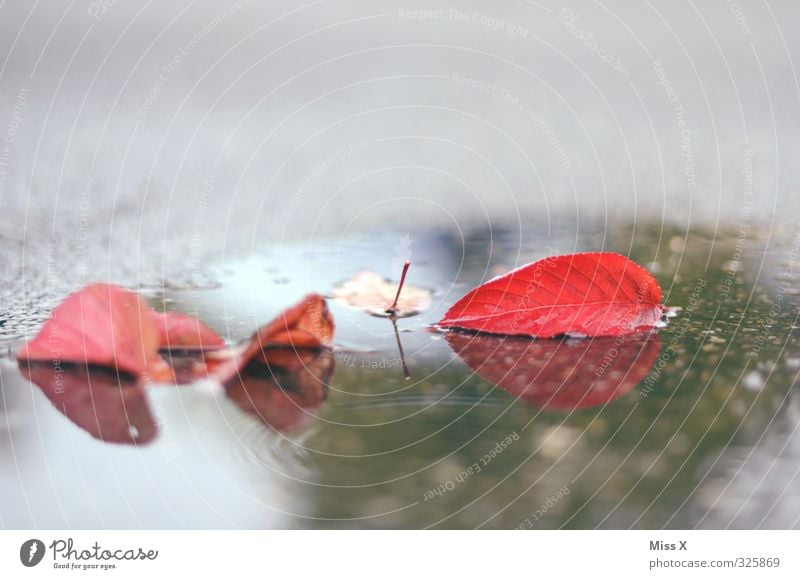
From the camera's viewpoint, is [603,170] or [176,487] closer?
[176,487]

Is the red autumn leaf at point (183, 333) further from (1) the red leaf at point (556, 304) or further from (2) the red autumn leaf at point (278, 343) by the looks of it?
(1) the red leaf at point (556, 304)

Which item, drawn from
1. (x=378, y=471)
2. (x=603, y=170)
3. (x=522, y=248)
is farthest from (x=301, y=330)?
(x=603, y=170)

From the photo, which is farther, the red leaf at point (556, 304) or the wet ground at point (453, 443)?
the red leaf at point (556, 304)

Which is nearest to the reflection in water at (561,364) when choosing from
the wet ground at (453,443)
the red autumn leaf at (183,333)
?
the wet ground at (453,443)

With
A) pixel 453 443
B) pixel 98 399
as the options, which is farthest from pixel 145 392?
pixel 453 443

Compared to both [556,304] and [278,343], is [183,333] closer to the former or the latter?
[278,343]
